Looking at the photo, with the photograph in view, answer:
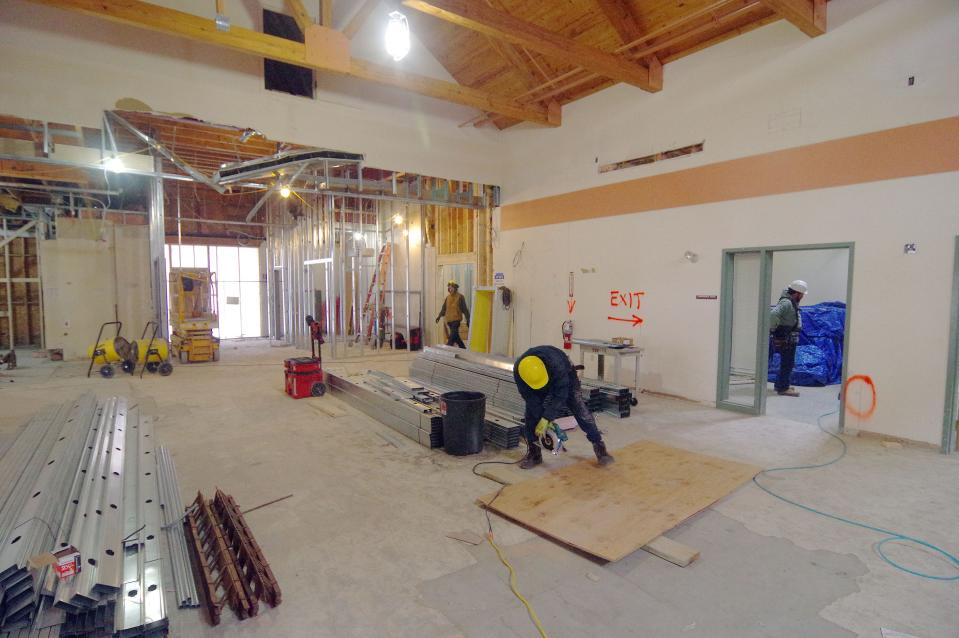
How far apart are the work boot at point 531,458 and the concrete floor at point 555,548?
36 cm

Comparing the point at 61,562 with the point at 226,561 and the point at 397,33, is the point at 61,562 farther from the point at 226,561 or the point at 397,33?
the point at 397,33

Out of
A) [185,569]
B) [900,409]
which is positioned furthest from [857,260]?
[185,569]

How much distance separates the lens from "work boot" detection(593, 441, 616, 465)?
4078 mm

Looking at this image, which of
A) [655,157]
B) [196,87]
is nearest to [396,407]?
[655,157]

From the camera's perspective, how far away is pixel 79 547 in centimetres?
213

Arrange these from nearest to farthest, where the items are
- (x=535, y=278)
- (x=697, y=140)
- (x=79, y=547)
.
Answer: (x=79, y=547)
(x=697, y=140)
(x=535, y=278)

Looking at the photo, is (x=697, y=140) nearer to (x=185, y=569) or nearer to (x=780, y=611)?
(x=780, y=611)

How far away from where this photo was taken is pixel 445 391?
592 centimetres

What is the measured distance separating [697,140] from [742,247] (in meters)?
1.55

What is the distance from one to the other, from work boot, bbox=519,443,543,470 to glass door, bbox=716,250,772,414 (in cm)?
322

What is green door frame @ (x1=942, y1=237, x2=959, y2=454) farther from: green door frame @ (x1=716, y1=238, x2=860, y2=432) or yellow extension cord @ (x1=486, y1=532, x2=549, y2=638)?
yellow extension cord @ (x1=486, y1=532, x2=549, y2=638)

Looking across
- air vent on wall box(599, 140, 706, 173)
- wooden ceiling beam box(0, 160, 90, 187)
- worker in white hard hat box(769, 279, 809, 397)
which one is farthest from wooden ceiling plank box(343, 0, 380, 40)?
worker in white hard hat box(769, 279, 809, 397)

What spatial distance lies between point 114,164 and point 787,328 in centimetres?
1007

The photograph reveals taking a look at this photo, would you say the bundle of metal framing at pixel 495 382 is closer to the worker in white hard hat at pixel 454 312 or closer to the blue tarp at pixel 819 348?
the worker in white hard hat at pixel 454 312
